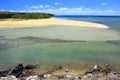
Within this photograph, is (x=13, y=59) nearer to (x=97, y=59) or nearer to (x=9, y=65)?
(x=9, y=65)

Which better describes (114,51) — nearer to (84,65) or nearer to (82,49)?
(82,49)

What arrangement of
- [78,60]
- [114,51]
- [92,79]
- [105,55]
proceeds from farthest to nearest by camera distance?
1. [114,51]
2. [105,55]
3. [78,60]
4. [92,79]

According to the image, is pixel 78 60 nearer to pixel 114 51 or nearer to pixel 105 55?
pixel 105 55

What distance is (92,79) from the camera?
9000 millimetres

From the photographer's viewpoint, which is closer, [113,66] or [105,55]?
[113,66]

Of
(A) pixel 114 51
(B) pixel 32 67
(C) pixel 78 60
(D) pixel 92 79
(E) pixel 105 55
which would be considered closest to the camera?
(D) pixel 92 79

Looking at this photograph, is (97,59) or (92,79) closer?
(92,79)

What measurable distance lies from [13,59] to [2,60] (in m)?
0.71

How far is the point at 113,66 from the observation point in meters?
13.1

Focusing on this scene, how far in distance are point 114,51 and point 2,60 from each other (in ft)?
26.6

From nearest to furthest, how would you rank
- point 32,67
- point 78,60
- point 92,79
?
point 92,79, point 32,67, point 78,60

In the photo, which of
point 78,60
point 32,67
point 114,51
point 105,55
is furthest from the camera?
point 114,51

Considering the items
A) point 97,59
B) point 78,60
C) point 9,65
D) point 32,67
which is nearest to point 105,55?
point 97,59

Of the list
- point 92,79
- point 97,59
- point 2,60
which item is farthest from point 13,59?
point 92,79
